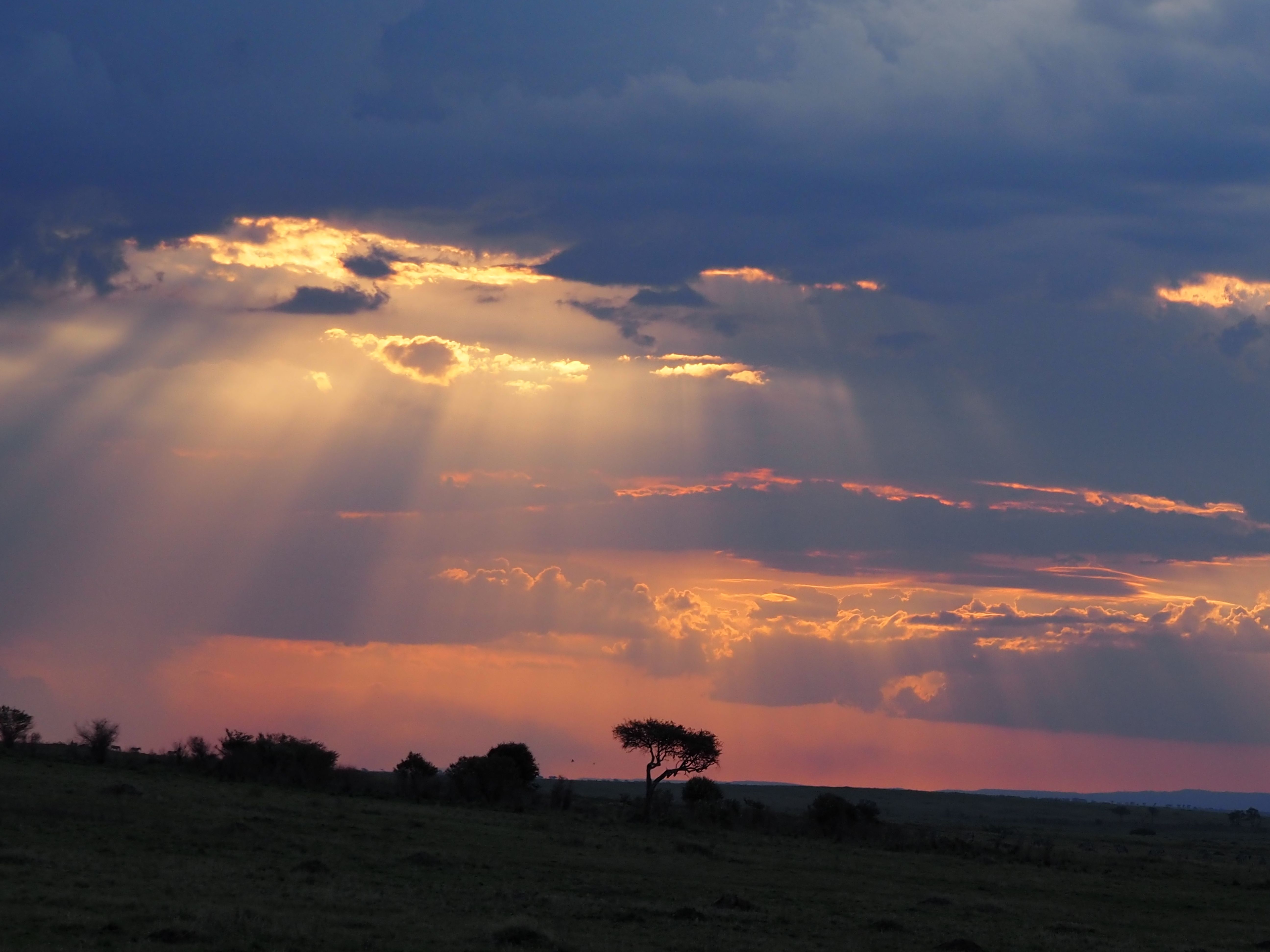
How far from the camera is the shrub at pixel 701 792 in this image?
88.2 m

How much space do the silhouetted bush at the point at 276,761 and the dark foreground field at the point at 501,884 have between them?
17.1 feet

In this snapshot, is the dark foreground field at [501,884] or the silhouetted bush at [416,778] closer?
the dark foreground field at [501,884]

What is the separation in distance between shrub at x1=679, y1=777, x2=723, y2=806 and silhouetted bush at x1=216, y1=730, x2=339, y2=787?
23801 millimetres

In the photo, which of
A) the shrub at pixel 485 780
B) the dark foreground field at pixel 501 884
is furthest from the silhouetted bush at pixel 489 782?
the dark foreground field at pixel 501 884

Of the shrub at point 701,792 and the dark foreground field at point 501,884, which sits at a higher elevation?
the shrub at point 701,792

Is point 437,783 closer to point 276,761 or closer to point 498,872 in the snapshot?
point 276,761

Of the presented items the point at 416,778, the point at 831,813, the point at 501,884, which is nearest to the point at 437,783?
the point at 416,778

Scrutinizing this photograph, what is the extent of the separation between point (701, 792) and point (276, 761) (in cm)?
2850

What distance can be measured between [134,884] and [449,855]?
14.8 metres

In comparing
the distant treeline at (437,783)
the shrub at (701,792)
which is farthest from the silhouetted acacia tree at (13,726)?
the shrub at (701,792)

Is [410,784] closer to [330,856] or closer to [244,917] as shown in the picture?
[330,856]

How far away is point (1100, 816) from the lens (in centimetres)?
19750

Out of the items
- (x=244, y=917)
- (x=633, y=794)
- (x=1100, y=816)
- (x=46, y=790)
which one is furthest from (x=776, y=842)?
(x=1100, y=816)

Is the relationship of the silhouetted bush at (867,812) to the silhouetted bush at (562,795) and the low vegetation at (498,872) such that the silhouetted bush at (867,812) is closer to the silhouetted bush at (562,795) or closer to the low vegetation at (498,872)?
the low vegetation at (498,872)
